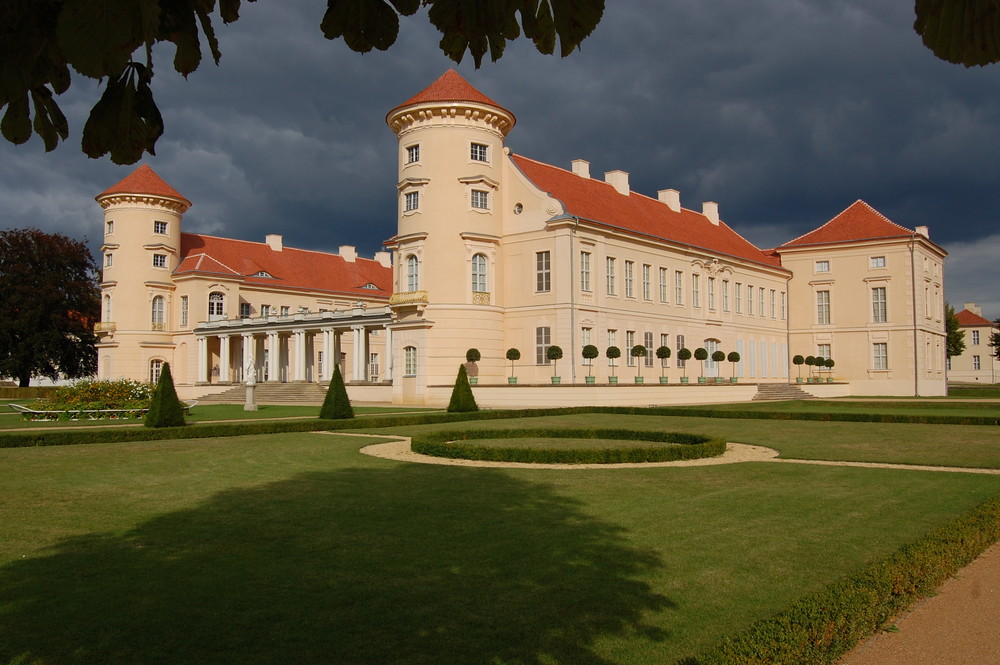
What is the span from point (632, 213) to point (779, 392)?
13402 millimetres

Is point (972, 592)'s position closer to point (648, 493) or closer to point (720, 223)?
point (648, 493)

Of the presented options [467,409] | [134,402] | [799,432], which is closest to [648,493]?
[799,432]

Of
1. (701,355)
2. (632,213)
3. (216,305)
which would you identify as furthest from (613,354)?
(216,305)

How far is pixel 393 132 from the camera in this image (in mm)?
43062

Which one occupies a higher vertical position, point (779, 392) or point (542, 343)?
point (542, 343)

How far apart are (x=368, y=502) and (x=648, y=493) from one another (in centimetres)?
376

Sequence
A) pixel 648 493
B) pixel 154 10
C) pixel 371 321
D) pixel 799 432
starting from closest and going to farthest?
→ pixel 154 10 → pixel 648 493 → pixel 799 432 → pixel 371 321

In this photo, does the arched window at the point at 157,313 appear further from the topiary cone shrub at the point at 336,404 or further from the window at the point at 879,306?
the window at the point at 879,306

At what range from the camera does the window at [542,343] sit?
40.8 meters

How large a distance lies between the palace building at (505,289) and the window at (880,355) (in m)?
0.09

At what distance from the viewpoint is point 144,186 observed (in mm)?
57719

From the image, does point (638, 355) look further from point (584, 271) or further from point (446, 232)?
point (446, 232)

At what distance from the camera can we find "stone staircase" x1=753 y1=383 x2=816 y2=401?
45344 mm

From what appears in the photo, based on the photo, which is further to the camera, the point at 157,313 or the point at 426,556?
the point at 157,313
